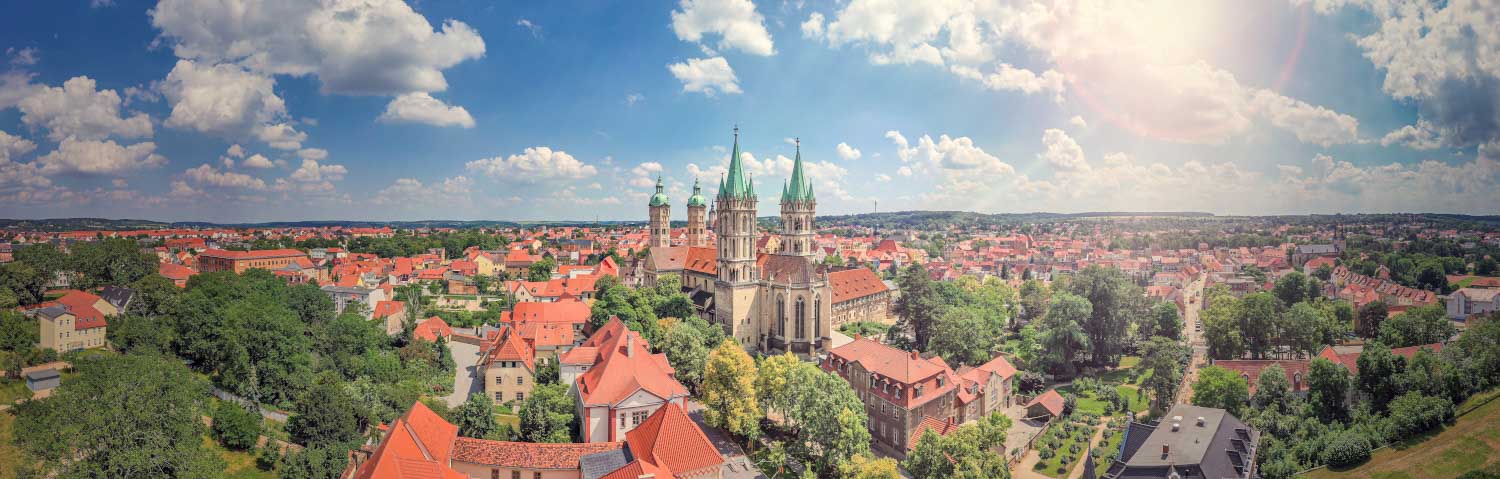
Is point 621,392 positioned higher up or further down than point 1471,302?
further down

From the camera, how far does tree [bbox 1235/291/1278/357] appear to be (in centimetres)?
4069

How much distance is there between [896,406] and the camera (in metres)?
31.6

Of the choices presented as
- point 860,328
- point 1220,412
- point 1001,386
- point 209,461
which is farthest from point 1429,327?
Result: point 209,461

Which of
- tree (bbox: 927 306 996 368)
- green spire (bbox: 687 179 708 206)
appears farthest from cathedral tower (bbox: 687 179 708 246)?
tree (bbox: 927 306 996 368)

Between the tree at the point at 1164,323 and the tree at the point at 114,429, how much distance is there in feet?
193

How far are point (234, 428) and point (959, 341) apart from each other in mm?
40115

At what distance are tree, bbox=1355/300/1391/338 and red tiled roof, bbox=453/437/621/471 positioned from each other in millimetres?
48310

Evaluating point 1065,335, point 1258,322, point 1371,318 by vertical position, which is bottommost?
point 1065,335

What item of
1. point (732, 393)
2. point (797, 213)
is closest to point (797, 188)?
point (797, 213)

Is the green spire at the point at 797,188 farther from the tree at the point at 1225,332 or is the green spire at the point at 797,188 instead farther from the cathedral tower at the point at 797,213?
the tree at the point at 1225,332

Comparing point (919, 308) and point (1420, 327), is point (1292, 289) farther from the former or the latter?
point (919, 308)

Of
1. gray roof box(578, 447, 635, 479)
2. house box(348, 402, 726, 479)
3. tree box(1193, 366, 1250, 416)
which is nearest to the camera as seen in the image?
house box(348, 402, 726, 479)

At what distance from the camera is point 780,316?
155 ft

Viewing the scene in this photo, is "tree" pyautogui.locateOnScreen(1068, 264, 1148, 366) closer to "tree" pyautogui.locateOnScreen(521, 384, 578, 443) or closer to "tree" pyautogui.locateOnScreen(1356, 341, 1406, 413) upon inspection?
"tree" pyautogui.locateOnScreen(1356, 341, 1406, 413)
